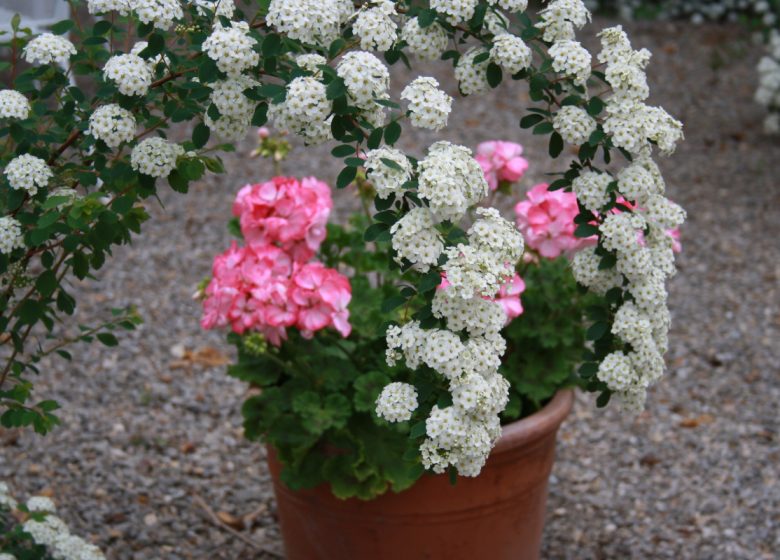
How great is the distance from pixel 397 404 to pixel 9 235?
0.67 metres

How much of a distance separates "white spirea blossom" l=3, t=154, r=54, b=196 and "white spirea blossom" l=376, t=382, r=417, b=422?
63 cm

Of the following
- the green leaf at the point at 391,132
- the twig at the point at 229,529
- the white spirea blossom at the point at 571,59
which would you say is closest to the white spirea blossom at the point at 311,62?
the green leaf at the point at 391,132

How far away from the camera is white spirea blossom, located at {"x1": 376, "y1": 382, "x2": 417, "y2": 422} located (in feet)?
4.83

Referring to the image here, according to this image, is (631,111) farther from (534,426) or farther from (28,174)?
(28,174)

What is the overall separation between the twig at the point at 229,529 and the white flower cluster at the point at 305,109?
1396mm

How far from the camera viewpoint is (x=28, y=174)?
5.23 ft

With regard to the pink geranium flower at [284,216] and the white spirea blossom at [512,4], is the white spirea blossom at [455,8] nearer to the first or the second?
the white spirea blossom at [512,4]

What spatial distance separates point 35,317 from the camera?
1791 millimetres

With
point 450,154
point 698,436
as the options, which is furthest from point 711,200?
point 450,154

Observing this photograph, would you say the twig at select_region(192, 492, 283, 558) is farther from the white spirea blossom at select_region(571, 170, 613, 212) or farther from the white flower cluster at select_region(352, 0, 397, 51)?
the white flower cluster at select_region(352, 0, 397, 51)

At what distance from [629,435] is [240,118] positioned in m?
1.93

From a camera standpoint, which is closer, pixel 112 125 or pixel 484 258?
pixel 484 258

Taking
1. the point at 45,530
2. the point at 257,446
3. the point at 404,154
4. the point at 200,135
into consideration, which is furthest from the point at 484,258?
the point at 257,446

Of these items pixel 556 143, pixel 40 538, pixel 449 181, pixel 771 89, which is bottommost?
pixel 40 538
